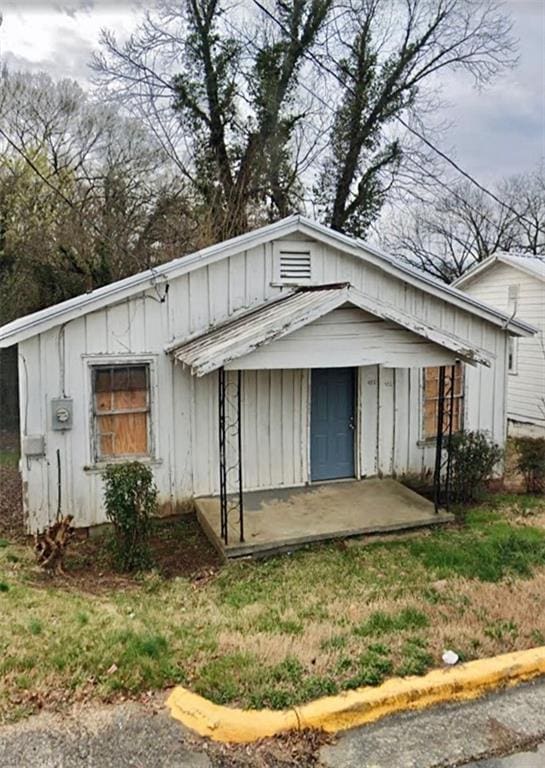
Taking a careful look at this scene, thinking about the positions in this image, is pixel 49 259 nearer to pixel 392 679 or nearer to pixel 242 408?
pixel 242 408

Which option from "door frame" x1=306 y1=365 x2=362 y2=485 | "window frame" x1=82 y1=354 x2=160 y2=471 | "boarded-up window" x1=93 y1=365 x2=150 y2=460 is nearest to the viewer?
"window frame" x1=82 y1=354 x2=160 y2=471

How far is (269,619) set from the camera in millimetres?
4961

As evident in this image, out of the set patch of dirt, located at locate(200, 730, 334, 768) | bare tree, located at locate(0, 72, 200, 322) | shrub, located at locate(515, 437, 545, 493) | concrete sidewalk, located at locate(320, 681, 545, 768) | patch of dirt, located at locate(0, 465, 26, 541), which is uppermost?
bare tree, located at locate(0, 72, 200, 322)

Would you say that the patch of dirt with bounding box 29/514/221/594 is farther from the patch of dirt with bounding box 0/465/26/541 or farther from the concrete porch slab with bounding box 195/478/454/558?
the patch of dirt with bounding box 0/465/26/541

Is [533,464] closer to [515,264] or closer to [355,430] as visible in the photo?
[355,430]

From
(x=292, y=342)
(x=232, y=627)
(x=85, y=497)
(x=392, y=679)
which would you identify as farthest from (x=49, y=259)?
(x=392, y=679)

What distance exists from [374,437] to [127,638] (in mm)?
5948

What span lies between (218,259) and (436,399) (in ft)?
14.5

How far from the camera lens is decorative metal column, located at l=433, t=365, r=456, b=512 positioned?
809cm

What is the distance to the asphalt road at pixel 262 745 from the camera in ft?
10.3

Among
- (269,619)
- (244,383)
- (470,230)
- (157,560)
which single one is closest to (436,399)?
(244,383)

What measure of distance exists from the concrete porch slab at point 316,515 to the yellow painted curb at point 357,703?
3206mm

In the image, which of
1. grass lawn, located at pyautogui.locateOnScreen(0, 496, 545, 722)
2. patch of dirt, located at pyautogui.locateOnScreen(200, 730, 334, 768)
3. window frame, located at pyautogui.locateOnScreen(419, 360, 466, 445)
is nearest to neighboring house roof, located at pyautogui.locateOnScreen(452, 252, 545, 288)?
window frame, located at pyautogui.locateOnScreen(419, 360, 466, 445)

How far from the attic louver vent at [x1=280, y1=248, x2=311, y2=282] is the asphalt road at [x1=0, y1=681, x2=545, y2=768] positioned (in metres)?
6.39
